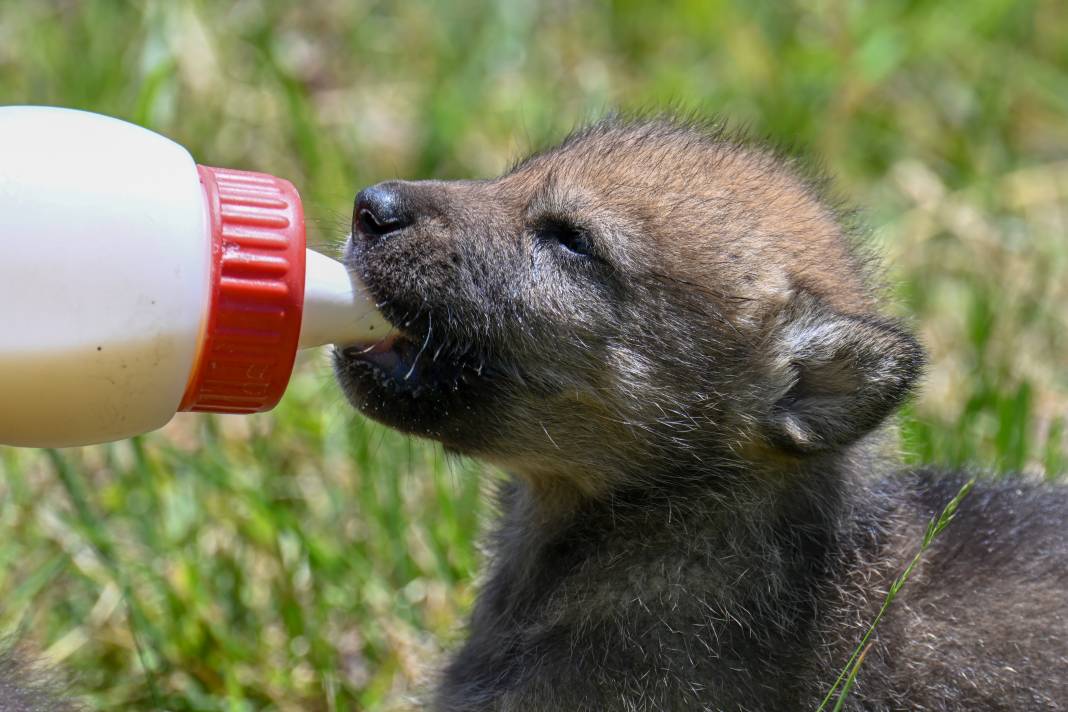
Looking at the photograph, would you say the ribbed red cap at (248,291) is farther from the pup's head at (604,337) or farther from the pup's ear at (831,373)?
the pup's ear at (831,373)

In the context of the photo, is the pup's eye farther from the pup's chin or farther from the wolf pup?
the pup's chin

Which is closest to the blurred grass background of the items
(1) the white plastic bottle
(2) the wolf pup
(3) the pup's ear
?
(1) the white plastic bottle

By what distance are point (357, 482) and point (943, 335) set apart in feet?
7.08

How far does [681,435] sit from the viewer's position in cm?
305

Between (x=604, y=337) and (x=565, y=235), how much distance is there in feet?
0.78

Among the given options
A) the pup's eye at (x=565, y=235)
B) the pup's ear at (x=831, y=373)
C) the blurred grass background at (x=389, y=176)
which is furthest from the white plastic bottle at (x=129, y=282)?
the pup's ear at (x=831, y=373)

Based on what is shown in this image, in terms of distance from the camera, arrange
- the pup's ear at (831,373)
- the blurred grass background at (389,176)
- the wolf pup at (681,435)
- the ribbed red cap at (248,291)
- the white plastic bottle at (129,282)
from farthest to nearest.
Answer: the blurred grass background at (389,176) → the wolf pup at (681,435) → the pup's ear at (831,373) → the ribbed red cap at (248,291) → the white plastic bottle at (129,282)

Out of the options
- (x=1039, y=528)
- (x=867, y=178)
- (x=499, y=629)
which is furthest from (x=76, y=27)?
(x=1039, y=528)

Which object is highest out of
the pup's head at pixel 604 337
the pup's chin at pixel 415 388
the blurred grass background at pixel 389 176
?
the pup's head at pixel 604 337

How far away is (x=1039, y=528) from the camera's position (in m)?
3.27

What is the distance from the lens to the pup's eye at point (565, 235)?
3080 millimetres

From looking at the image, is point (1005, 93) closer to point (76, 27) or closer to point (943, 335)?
point (943, 335)

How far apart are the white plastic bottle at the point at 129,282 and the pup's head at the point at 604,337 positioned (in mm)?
363

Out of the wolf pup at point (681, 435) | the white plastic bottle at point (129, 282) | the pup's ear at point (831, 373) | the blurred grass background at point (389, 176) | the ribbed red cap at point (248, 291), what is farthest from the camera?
the blurred grass background at point (389, 176)
